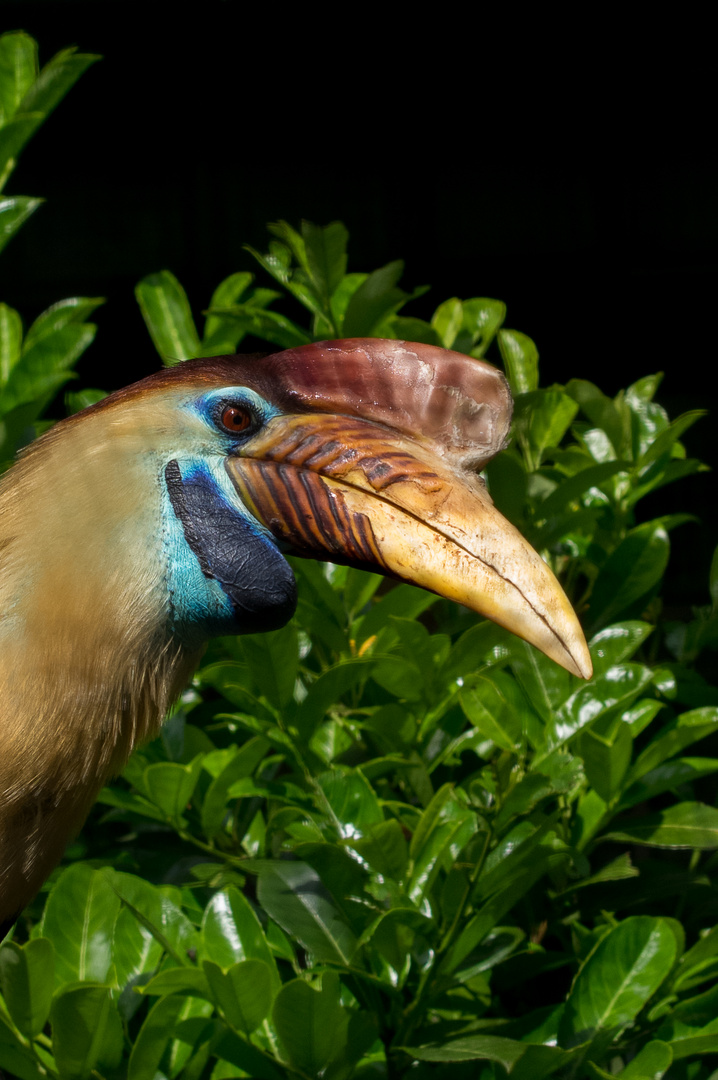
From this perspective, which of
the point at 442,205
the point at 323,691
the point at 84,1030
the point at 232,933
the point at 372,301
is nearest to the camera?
the point at 84,1030

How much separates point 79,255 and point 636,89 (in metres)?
1.74

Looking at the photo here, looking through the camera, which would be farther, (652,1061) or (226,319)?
(226,319)

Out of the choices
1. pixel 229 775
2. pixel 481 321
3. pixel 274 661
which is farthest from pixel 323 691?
pixel 481 321

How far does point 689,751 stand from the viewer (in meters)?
2.30

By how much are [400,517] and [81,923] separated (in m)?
0.66

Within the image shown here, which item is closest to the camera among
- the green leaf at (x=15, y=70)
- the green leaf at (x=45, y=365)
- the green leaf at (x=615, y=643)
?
the green leaf at (x=615, y=643)

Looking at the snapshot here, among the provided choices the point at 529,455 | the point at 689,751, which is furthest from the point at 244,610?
the point at 689,751

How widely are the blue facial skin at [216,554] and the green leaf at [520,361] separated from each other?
0.80m

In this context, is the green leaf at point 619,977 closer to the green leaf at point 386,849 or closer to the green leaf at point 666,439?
the green leaf at point 386,849

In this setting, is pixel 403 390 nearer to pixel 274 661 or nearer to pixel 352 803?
→ pixel 274 661

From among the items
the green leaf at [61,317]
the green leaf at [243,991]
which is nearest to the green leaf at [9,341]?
the green leaf at [61,317]

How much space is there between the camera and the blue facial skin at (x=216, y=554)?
1.00 m

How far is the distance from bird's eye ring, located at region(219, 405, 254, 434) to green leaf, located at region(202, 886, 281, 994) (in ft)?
1.87

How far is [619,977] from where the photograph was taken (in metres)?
1.28
